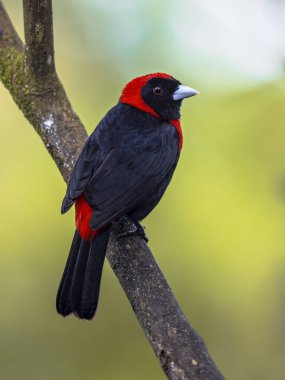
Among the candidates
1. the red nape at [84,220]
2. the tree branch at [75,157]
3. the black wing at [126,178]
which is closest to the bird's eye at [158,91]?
the black wing at [126,178]

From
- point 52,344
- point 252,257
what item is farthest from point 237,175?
point 52,344

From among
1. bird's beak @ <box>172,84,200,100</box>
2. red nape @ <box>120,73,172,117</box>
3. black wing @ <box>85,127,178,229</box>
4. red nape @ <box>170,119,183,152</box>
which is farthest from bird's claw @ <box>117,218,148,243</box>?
bird's beak @ <box>172,84,200,100</box>

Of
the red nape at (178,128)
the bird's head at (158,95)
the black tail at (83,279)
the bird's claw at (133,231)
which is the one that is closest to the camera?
the black tail at (83,279)

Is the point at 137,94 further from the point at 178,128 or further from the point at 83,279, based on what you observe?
the point at 83,279

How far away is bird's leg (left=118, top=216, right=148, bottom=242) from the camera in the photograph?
149 inches

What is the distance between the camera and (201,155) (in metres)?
5.60

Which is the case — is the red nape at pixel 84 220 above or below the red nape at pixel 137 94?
below

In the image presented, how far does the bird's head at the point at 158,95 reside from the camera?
4.49 m

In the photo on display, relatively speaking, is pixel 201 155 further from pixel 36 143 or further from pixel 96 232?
pixel 96 232

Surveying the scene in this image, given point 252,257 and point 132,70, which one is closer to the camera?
point 252,257

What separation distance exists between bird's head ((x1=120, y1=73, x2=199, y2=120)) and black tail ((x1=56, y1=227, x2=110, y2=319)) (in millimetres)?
1133

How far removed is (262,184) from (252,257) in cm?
58

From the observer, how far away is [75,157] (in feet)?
13.2

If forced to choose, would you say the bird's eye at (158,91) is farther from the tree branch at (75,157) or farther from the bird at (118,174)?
the tree branch at (75,157)
